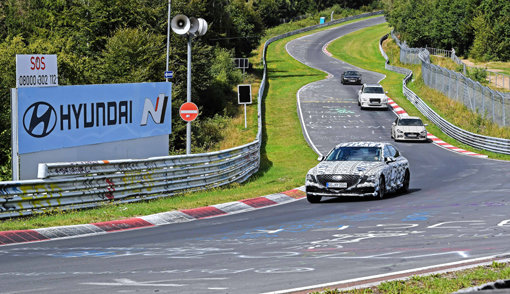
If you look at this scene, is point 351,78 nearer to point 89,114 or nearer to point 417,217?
point 89,114

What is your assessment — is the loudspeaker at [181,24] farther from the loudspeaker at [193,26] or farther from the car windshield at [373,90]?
the car windshield at [373,90]

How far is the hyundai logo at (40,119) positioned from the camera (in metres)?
16.7

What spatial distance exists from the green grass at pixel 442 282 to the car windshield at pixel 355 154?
11.3 metres

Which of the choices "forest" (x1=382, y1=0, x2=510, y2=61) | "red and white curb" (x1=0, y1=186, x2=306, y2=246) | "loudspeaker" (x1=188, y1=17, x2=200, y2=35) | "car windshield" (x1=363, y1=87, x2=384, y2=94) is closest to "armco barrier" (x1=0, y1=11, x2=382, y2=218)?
"red and white curb" (x1=0, y1=186, x2=306, y2=246)

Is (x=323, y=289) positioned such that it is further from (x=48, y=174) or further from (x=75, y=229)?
(x=48, y=174)

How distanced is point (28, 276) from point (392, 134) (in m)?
36.3

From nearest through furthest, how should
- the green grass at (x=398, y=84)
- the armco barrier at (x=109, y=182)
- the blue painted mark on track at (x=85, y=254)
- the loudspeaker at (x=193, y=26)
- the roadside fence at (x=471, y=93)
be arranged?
1. the blue painted mark on track at (x=85, y=254)
2. the armco barrier at (x=109, y=182)
3. the loudspeaker at (x=193, y=26)
4. the roadside fence at (x=471, y=93)
5. the green grass at (x=398, y=84)

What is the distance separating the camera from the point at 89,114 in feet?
62.1

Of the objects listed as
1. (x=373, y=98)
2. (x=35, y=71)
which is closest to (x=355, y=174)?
(x=35, y=71)

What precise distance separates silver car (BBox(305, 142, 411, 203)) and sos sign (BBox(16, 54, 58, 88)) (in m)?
6.79

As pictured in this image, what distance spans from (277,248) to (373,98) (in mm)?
44660

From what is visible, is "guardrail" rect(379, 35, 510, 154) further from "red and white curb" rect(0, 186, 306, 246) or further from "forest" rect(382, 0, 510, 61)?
"forest" rect(382, 0, 510, 61)

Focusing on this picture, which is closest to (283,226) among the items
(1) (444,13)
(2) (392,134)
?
(2) (392,134)

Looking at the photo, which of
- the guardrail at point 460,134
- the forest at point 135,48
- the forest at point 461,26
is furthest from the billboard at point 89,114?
the forest at point 461,26
